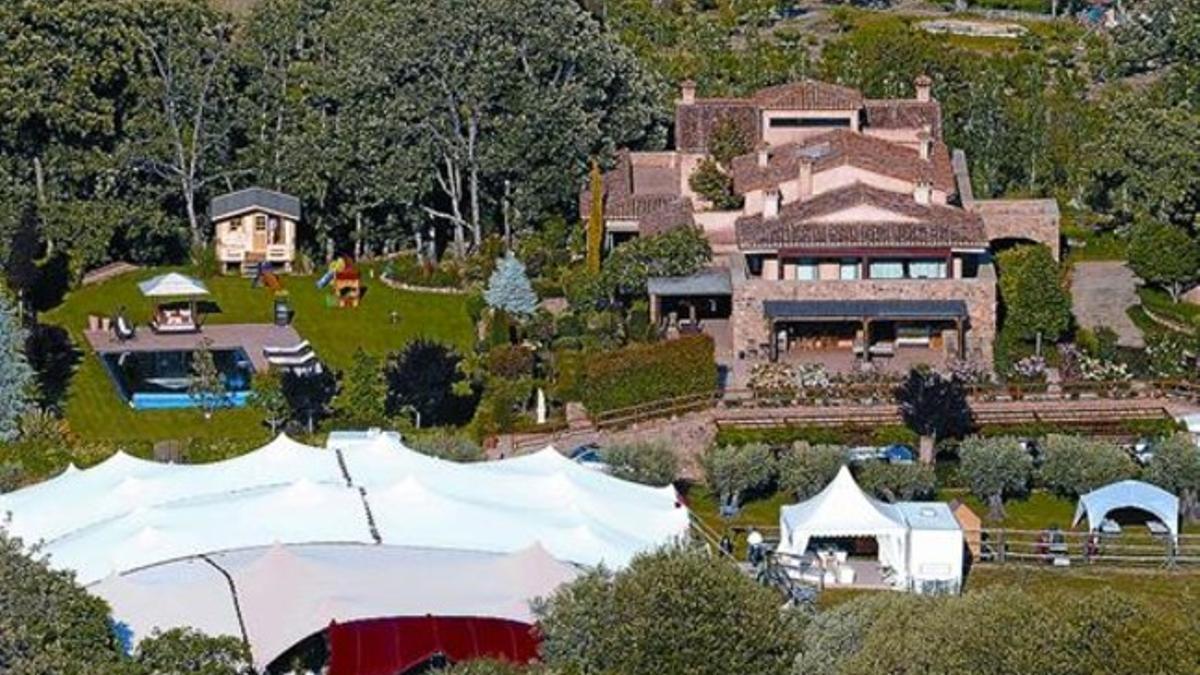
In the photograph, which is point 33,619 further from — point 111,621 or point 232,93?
point 232,93

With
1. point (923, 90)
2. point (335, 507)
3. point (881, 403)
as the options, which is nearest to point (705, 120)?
point (923, 90)

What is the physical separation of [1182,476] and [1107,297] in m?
14.7

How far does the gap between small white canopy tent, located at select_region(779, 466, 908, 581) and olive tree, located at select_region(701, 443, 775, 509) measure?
3.71m

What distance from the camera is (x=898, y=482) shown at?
60.8 meters

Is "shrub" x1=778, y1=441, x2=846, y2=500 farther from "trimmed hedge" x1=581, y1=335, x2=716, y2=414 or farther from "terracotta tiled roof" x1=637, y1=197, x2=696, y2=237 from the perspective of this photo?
"terracotta tiled roof" x1=637, y1=197, x2=696, y2=237

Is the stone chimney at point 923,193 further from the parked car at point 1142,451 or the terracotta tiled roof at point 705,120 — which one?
the parked car at point 1142,451

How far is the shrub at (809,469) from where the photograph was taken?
61.3 metres

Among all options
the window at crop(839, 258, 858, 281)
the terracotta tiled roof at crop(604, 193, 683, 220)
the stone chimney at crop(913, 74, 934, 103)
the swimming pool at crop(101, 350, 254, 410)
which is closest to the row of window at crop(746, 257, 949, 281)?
the window at crop(839, 258, 858, 281)

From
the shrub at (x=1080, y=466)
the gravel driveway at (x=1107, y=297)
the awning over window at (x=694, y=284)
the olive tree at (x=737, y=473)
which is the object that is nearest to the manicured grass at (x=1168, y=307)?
the gravel driveway at (x=1107, y=297)

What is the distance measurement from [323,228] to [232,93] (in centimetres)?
444

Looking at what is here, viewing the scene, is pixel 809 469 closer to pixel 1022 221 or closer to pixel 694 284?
pixel 694 284

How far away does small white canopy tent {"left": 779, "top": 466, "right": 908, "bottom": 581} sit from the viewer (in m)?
56.3

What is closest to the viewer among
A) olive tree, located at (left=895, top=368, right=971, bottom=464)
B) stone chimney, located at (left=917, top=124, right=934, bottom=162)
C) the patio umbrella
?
olive tree, located at (left=895, top=368, right=971, bottom=464)

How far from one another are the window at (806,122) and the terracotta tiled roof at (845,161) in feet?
5.36
